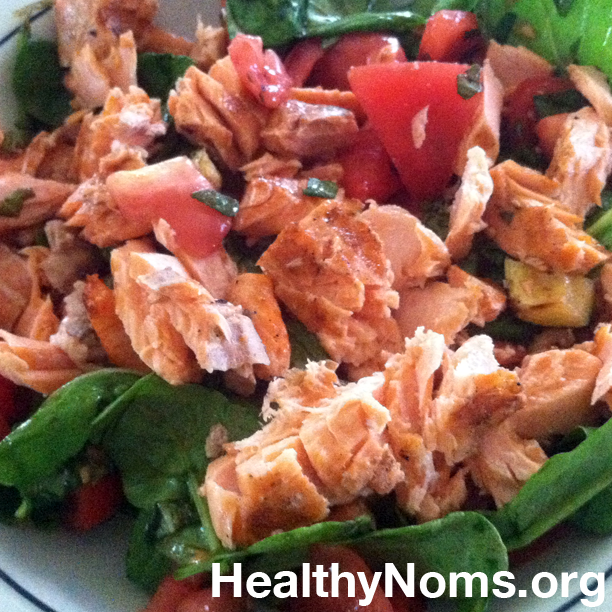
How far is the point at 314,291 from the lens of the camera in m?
2.27

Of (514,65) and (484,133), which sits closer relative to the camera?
(484,133)

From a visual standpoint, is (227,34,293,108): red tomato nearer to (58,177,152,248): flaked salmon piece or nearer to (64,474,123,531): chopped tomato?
(58,177,152,248): flaked salmon piece

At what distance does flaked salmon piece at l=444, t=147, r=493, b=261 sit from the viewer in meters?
2.36

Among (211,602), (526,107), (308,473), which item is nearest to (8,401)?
(211,602)

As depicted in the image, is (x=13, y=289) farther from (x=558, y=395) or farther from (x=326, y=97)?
(x=558, y=395)

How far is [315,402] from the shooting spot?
2039mm

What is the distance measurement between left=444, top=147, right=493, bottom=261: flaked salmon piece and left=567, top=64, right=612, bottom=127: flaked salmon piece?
0.55m

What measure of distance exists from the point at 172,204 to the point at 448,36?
4.98 ft

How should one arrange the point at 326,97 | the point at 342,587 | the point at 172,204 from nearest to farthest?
1. the point at 342,587
2. the point at 172,204
3. the point at 326,97

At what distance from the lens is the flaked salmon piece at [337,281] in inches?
87.6

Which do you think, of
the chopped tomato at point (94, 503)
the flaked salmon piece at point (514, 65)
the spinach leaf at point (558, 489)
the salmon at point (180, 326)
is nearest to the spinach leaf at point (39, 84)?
the salmon at point (180, 326)

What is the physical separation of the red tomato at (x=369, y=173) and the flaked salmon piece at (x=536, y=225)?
0.44 m

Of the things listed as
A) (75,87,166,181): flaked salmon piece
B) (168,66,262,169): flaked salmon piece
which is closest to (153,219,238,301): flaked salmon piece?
(75,87,166,181): flaked salmon piece

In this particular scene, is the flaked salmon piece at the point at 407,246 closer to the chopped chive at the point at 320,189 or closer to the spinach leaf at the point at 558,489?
the chopped chive at the point at 320,189
